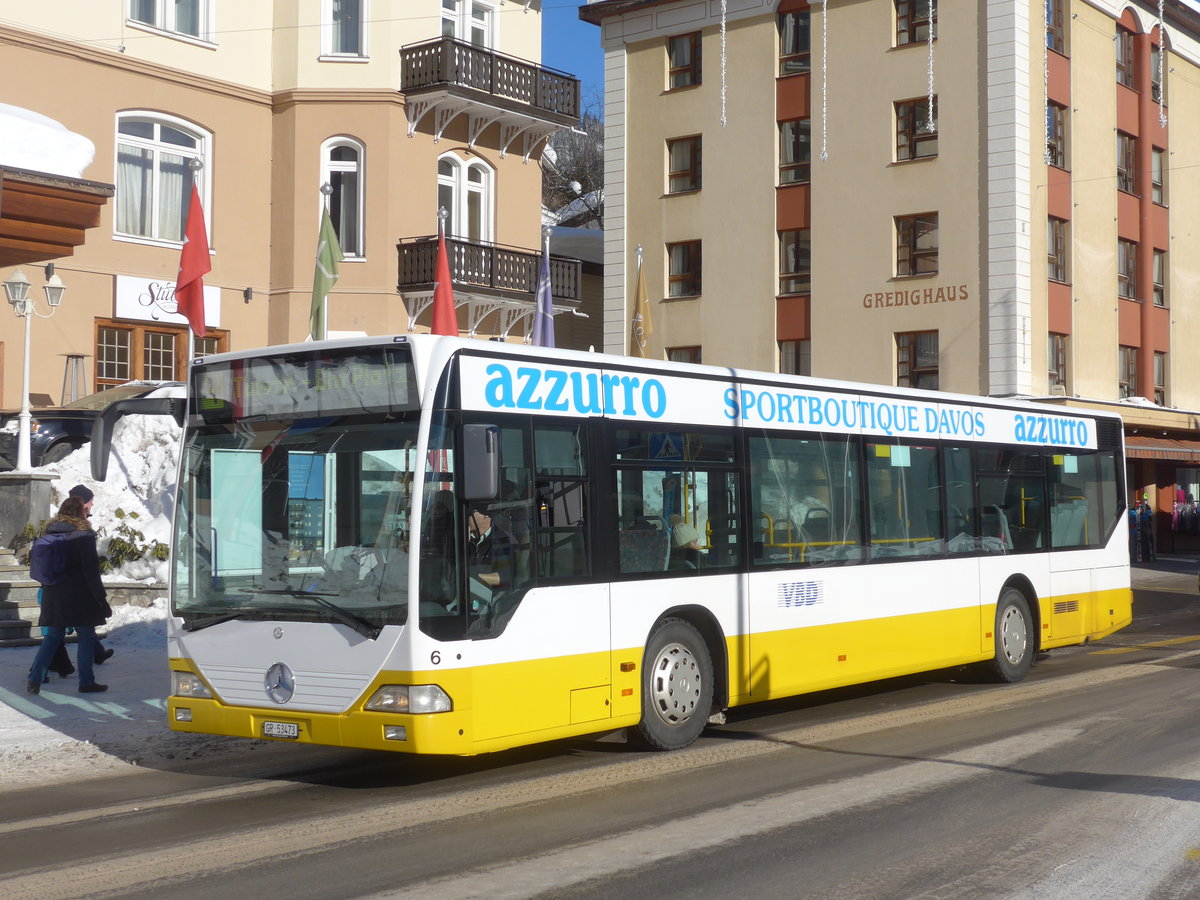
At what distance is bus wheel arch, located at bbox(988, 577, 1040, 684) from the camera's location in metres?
14.3

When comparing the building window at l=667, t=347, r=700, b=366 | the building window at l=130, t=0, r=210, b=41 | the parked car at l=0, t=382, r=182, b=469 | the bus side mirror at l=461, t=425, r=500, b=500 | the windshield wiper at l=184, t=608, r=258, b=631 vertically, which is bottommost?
the windshield wiper at l=184, t=608, r=258, b=631

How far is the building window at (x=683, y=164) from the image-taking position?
38.8 m

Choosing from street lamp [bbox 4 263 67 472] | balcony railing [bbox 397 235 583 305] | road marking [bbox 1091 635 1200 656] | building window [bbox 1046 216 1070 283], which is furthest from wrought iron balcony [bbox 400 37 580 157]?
road marking [bbox 1091 635 1200 656]

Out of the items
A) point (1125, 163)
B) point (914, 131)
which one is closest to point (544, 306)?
point (914, 131)

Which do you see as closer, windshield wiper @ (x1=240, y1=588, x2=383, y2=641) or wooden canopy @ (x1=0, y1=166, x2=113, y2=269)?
windshield wiper @ (x1=240, y1=588, x2=383, y2=641)

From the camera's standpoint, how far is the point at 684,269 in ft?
128

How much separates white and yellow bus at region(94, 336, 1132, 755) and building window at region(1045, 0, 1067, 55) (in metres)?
25.6

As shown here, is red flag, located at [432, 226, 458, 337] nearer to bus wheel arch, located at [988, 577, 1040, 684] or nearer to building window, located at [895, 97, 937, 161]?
bus wheel arch, located at [988, 577, 1040, 684]

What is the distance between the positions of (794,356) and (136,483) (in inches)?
766

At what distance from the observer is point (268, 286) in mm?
30266

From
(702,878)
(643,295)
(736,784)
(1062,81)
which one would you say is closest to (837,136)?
(1062,81)

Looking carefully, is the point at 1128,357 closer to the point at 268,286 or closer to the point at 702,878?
the point at 268,286

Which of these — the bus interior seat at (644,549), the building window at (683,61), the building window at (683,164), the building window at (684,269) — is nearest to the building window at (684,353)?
the building window at (684,269)

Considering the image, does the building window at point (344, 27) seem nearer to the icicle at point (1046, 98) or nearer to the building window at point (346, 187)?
the building window at point (346, 187)
